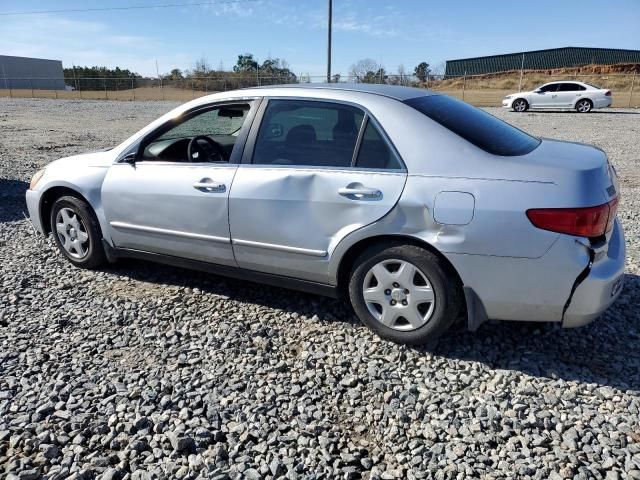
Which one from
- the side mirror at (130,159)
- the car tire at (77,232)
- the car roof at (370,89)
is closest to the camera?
the car roof at (370,89)

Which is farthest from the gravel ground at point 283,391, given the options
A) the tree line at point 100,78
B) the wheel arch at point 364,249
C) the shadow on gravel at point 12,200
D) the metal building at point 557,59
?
the metal building at point 557,59

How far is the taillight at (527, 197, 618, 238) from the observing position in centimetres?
271

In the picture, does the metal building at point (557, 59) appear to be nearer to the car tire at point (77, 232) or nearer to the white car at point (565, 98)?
the white car at point (565, 98)

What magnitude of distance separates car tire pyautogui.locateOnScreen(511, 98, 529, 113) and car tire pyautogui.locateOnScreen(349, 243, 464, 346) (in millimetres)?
23547

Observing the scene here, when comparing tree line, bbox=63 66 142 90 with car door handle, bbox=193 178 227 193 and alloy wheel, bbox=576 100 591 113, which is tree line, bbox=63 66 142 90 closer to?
alloy wheel, bbox=576 100 591 113

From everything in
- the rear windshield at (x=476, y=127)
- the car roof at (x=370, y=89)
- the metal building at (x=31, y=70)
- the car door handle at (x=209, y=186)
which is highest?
the metal building at (x=31, y=70)

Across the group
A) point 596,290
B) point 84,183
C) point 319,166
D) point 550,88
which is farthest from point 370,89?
point 550,88

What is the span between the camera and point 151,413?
2709 mm

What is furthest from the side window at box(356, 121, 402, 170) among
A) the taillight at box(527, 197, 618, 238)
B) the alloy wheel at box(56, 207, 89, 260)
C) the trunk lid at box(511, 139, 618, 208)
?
the alloy wheel at box(56, 207, 89, 260)

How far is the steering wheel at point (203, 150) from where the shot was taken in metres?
3.94

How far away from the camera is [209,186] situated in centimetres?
363

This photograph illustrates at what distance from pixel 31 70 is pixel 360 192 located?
7977 centimetres

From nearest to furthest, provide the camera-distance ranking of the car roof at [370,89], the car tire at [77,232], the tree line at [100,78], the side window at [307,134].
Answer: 1. the side window at [307,134]
2. the car roof at [370,89]
3. the car tire at [77,232]
4. the tree line at [100,78]

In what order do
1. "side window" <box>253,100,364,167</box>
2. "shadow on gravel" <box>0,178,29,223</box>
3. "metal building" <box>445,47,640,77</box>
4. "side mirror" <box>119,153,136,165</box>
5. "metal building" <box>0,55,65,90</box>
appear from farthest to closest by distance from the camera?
"metal building" <box>445,47,640,77</box>
"metal building" <box>0,55,65,90</box>
"shadow on gravel" <box>0,178,29,223</box>
"side mirror" <box>119,153,136,165</box>
"side window" <box>253,100,364,167</box>
